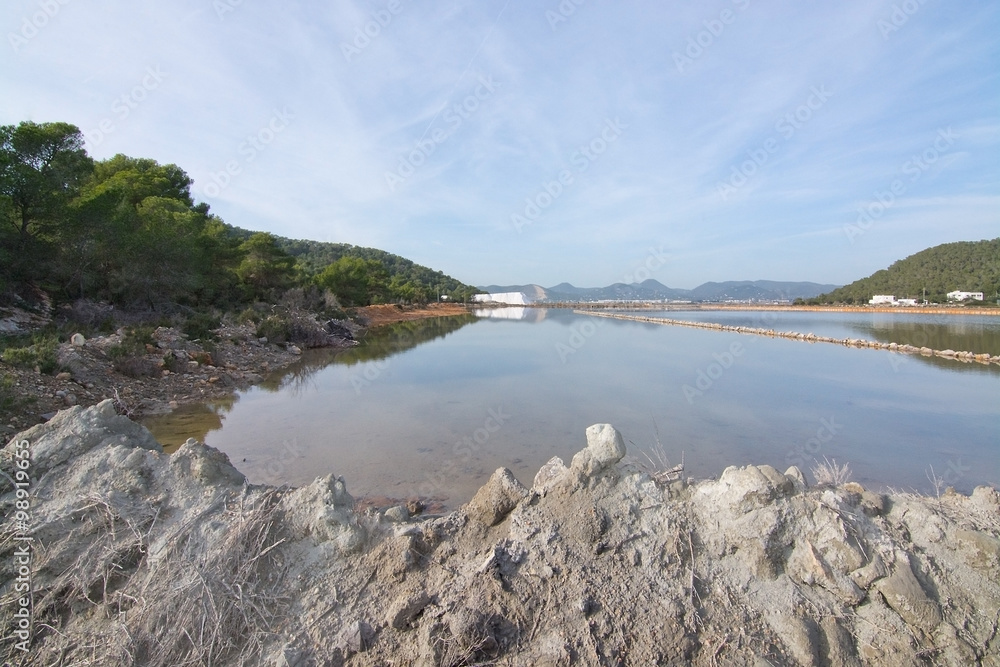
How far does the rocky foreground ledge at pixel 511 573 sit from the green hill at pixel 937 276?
260ft

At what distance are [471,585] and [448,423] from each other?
623 centimetres

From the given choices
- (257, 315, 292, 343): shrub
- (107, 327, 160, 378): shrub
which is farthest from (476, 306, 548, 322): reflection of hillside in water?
(107, 327, 160, 378): shrub

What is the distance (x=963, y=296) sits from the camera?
6153 centimetres

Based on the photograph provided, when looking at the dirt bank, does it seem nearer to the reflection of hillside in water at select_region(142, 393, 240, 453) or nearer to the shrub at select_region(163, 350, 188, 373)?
the shrub at select_region(163, 350, 188, 373)

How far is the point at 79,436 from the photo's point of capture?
336 centimetres

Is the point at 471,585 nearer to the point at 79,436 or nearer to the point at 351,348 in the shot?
the point at 79,436

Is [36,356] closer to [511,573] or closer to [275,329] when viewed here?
[511,573]

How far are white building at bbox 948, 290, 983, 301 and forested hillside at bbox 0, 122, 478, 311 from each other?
80045mm

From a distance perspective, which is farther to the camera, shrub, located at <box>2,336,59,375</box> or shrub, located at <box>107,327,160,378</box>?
shrub, located at <box>107,327,160,378</box>

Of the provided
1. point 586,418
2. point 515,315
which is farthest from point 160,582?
point 515,315

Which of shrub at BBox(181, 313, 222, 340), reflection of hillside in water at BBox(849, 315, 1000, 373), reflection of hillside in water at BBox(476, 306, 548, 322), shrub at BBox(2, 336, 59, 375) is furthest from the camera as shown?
reflection of hillside in water at BBox(476, 306, 548, 322)

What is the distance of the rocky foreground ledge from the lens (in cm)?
233

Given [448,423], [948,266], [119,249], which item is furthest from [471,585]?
[948,266]

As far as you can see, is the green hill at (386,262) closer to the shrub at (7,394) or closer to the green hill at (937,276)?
the shrub at (7,394)
